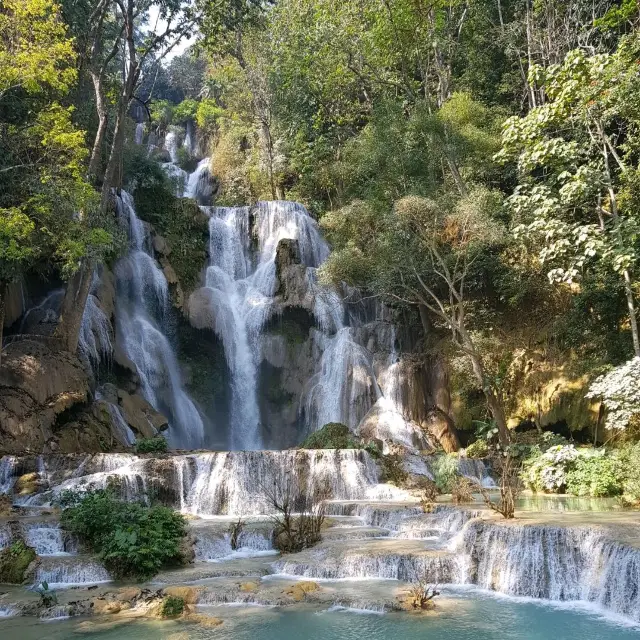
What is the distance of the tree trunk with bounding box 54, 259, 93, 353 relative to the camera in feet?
60.9

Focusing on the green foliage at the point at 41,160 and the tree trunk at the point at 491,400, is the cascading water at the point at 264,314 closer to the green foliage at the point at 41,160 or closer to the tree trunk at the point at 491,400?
the tree trunk at the point at 491,400

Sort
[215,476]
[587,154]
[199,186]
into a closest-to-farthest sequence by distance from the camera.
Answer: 1. [215,476]
2. [587,154]
3. [199,186]

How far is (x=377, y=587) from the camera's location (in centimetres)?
929

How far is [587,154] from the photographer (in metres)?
15.9

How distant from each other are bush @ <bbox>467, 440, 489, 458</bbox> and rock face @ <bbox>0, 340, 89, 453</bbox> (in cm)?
1149

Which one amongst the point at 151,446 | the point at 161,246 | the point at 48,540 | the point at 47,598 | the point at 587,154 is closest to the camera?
the point at 47,598

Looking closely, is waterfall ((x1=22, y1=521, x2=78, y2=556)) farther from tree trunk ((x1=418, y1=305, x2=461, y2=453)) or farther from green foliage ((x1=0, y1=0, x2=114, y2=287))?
tree trunk ((x1=418, y1=305, x2=461, y2=453))

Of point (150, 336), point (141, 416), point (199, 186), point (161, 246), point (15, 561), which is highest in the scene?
point (199, 186)

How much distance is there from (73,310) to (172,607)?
1229 cm

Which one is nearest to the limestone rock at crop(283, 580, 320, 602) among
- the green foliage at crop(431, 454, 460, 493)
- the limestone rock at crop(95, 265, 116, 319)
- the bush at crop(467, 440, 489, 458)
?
the green foliage at crop(431, 454, 460, 493)

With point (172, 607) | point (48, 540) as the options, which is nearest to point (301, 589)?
point (172, 607)

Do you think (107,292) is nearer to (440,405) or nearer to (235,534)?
(440,405)

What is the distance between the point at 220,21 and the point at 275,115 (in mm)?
13216

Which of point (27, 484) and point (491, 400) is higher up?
point (491, 400)
